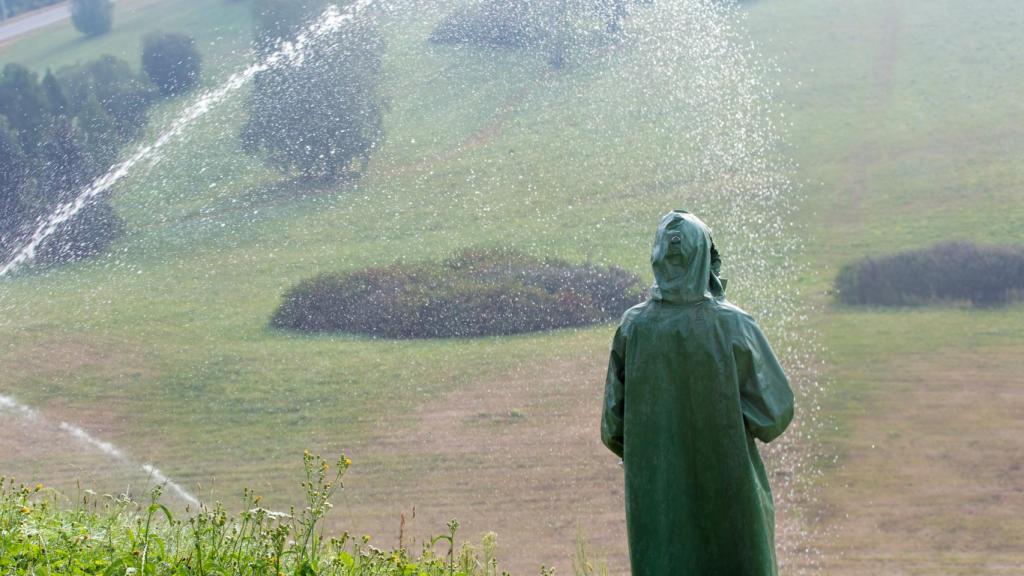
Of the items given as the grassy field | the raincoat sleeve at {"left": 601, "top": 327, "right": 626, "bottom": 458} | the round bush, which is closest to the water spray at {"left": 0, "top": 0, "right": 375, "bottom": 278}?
the grassy field

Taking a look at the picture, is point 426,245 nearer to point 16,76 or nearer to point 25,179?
point 25,179

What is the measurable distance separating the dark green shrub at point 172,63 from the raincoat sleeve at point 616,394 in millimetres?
15735

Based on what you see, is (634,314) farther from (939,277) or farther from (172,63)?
(172,63)

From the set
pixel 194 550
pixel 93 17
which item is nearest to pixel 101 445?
pixel 194 550

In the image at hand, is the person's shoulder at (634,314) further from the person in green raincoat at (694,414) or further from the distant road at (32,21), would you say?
the distant road at (32,21)

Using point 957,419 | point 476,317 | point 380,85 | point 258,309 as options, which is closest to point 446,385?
point 476,317

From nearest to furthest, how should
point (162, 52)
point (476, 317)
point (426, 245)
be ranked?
point (476, 317) → point (426, 245) → point (162, 52)

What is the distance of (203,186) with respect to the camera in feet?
55.6

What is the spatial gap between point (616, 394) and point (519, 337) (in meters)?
8.38

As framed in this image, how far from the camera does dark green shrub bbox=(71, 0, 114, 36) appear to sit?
22.1 m

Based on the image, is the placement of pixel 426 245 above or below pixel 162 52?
below

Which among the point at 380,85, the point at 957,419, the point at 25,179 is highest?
the point at 380,85

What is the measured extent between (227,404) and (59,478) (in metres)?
1.68

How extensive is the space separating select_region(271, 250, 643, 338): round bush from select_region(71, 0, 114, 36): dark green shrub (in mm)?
9679
